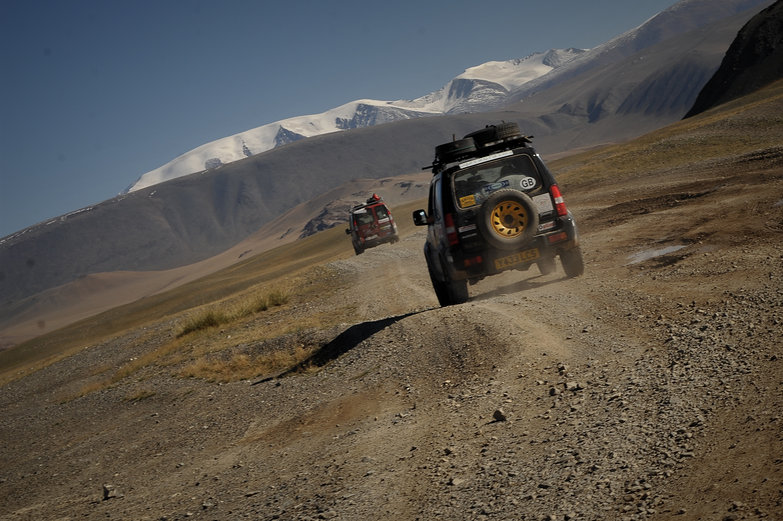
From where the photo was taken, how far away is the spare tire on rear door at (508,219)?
945 cm

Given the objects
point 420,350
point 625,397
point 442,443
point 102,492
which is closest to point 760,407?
point 625,397

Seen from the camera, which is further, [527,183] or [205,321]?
[205,321]

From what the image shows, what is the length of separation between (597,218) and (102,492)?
17109 mm

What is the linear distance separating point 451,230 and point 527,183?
1.49 metres

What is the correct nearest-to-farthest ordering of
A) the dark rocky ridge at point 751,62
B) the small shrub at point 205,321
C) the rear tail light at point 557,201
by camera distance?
the rear tail light at point 557,201, the small shrub at point 205,321, the dark rocky ridge at point 751,62

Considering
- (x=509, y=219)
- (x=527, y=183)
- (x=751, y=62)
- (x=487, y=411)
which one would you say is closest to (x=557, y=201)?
(x=527, y=183)

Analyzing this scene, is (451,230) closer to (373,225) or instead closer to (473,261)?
(473,261)

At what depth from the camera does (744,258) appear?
874 cm

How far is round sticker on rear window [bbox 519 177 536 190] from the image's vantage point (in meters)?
10.00

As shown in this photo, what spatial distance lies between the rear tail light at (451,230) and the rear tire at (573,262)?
6.58 feet

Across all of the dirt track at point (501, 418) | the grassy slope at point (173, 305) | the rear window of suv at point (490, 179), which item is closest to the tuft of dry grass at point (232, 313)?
the grassy slope at point (173, 305)

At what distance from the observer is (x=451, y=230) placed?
10039 millimetres

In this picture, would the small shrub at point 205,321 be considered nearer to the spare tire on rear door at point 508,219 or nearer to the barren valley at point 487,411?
the barren valley at point 487,411

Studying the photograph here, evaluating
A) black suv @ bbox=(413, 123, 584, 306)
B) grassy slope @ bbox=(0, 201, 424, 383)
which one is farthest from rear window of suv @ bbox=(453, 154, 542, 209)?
grassy slope @ bbox=(0, 201, 424, 383)
